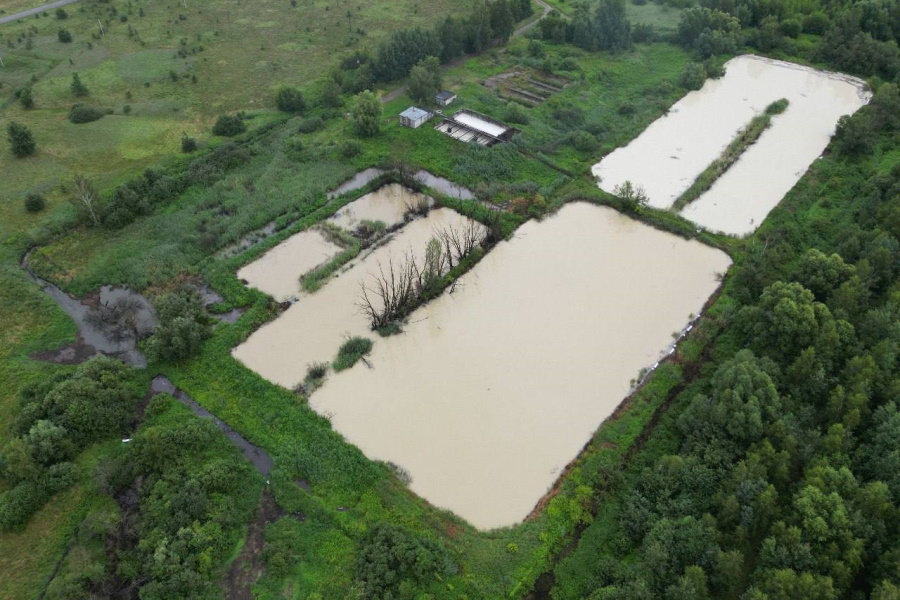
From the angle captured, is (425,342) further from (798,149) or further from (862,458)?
(798,149)

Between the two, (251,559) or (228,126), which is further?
(228,126)

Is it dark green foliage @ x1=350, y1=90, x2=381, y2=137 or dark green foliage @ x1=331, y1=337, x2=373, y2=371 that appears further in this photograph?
dark green foliage @ x1=350, y1=90, x2=381, y2=137

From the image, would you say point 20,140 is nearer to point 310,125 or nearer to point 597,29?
point 310,125

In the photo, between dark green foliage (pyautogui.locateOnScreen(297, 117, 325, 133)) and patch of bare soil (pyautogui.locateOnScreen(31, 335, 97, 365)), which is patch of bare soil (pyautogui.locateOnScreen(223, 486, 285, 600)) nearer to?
patch of bare soil (pyautogui.locateOnScreen(31, 335, 97, 365))

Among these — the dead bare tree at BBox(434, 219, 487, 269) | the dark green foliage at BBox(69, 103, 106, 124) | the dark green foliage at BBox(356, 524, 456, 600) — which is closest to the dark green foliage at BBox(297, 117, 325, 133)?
the dead bare tree at BBox(434, 219, 487, 269)

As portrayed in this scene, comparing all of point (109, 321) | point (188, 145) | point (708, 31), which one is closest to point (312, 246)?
point (109, 321)

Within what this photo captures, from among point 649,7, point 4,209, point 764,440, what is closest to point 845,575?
point 764,440
